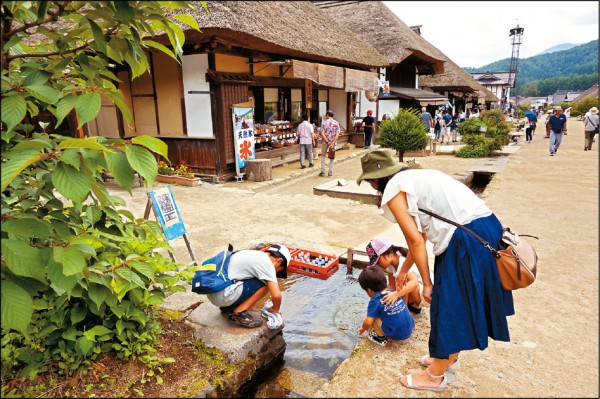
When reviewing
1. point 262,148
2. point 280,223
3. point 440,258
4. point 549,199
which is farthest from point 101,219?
point 262,148

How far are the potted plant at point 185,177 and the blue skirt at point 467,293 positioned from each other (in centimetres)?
742

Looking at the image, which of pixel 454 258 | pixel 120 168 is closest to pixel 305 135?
pixel 454 258

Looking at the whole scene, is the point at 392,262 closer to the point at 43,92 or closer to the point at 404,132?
the point at 43,92

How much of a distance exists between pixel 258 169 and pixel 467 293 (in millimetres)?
7489

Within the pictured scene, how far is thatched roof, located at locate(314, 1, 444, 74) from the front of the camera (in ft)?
55.8

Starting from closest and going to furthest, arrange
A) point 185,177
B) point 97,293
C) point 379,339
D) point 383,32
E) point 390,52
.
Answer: point 97,293 → point 379,339 → point 185,177 → point 390,52 → point 383,32

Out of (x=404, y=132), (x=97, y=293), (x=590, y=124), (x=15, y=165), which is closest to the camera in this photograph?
(x=15, y=165)

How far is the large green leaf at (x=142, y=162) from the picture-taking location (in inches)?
56.1

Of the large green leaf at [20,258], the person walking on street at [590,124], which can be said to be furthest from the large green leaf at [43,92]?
the person walking on street at [590,124]

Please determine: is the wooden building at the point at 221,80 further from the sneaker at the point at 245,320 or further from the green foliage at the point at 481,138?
the sneaker at the point at 245,320

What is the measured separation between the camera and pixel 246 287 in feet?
9.18

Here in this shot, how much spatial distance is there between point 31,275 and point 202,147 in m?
8.00

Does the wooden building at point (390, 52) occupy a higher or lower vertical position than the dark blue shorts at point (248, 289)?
higher

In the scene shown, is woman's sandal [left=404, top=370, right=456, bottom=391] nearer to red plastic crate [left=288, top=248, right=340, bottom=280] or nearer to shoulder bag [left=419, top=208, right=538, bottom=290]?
shoulder bag [left=419, top=208, right=538, bottom=290]
